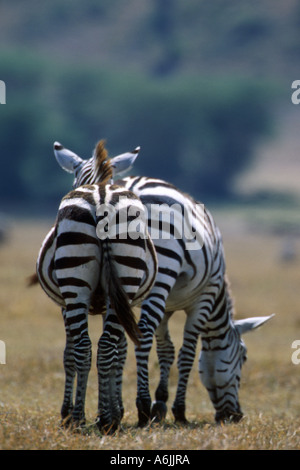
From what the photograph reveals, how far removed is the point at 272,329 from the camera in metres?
14.4

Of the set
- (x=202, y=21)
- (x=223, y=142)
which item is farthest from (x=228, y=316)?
(x=202, y=21)

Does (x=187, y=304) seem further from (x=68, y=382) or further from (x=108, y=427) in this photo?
(x=108, y=427)

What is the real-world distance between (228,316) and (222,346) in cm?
31

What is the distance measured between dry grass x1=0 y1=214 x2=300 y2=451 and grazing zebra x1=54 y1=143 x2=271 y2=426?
341mm

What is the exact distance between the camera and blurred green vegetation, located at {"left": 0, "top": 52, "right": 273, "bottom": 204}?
210 feet

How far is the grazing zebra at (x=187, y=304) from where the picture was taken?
554cm

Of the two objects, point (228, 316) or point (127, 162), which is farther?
point (228, 316)

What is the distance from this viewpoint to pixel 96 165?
5398mm

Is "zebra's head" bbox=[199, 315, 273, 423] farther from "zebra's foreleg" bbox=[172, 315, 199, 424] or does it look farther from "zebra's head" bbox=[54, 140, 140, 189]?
"zebra's head" bbox=[54, 140, 140, 189]

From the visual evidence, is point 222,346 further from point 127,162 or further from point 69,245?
point 69,245

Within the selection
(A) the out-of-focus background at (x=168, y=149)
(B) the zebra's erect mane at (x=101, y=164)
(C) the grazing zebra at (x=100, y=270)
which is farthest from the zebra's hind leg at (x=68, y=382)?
(B) the zebra's erect mane at (x=101, y=164)

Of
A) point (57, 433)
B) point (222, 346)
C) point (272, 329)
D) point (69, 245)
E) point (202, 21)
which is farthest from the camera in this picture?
point (202, 21)

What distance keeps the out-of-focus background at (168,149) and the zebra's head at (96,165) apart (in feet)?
6.44

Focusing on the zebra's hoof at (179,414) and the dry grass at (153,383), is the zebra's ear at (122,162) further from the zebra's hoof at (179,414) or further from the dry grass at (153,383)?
the zebra's hoof at (179,414)
